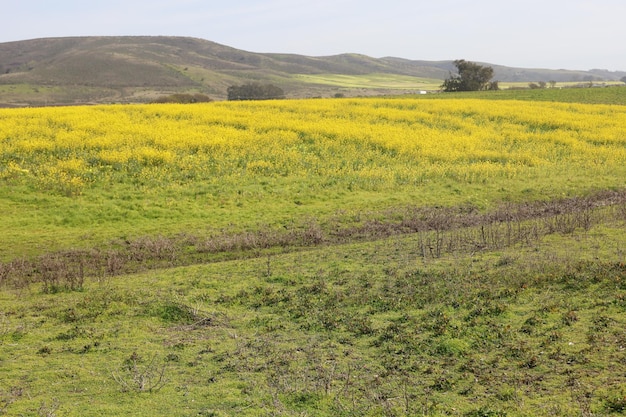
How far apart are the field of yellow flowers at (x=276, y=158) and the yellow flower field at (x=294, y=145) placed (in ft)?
0.27

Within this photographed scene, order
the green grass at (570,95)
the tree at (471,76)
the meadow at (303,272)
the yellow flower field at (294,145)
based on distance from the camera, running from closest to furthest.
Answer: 1. the meadow at (303,272)
2. the yellow flower field at (294,145)
3. the green grass at (570,95)
4. the tree at (471,76)

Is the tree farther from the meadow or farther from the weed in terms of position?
the weed

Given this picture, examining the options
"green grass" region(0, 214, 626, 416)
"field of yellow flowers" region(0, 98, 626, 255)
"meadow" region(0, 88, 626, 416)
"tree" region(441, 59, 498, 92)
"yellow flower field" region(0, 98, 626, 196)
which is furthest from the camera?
"tree" region(441, 59, 498, 92)

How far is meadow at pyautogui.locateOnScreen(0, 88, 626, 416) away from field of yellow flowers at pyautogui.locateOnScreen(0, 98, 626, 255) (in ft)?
0.54

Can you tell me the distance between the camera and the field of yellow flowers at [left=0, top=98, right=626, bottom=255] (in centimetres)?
2358

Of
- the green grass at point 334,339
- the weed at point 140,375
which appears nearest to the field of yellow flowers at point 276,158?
the green grass at point 334,339

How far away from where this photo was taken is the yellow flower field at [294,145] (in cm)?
2659

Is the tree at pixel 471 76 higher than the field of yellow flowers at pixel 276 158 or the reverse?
higher

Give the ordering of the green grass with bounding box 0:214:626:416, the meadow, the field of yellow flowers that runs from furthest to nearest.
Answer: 1. the field of yellow flowers
2. the meadow
3. the green grass with bounding box 0:214:626:416

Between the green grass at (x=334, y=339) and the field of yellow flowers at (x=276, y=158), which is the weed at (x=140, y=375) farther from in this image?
the field of yellow flowers at (x=276, y=158)

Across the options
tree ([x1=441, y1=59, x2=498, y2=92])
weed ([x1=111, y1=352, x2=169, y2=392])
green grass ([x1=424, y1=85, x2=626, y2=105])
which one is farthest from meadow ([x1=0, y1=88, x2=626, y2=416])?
tree ([x1=441, y1=59, x2=498, y2=92])

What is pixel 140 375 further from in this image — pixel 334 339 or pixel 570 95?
pixel 570 95

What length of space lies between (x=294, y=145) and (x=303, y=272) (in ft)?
61.7

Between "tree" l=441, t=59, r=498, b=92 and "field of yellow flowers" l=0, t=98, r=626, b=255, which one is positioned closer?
"field of yellow flowers" l=0, t=98, r=626, b=255
